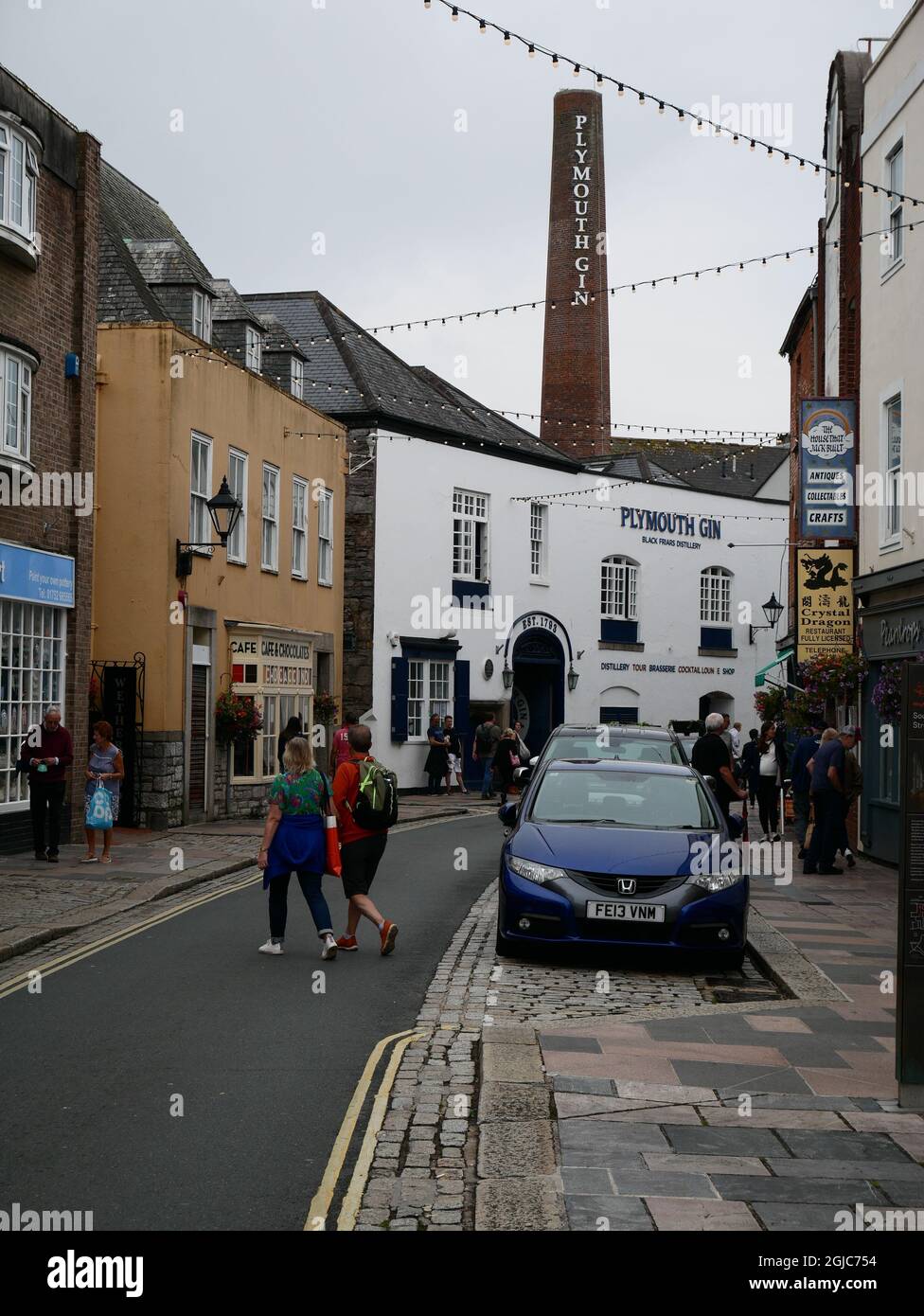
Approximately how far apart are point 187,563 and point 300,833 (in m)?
12.2

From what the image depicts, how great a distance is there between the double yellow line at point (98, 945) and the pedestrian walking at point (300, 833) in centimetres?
141

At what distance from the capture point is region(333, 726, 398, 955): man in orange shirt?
10.9 metres

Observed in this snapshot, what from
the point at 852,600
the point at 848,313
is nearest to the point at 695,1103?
the point at 852,600

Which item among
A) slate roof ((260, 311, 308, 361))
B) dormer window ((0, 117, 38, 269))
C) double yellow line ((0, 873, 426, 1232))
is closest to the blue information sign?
dormer window ((0, 117, 38, 269))

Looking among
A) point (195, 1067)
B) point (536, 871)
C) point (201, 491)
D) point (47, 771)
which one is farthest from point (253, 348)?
point (195, 1067)

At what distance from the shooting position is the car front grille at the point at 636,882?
1027 centimetres

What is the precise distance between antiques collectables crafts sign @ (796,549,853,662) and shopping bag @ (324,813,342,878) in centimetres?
1154

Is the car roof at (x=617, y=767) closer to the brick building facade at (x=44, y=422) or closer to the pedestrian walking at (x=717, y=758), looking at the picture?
the pedestrian walking at (x=717, y=758)

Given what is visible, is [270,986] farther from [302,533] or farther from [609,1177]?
[302,533]

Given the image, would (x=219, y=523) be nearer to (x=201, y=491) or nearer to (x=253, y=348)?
(x=201, y=491)

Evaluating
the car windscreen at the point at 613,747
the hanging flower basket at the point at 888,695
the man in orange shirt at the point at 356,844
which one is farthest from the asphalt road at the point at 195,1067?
the hanging flower basket at the point at 888,695

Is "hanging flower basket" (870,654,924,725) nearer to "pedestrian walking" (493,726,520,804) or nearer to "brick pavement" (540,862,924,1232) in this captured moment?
"brick pavement" (540,862,924,1232)

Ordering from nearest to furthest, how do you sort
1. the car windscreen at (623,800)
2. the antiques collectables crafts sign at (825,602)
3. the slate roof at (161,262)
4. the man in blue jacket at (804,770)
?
the car windscreen at (623,800)
the man in blue jacket at (804,770)
the antiques collectables crafts sign at (825,602)
the slate roof at (161,262)
